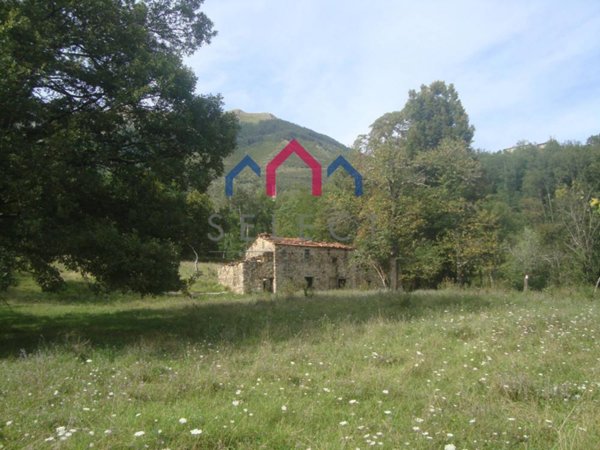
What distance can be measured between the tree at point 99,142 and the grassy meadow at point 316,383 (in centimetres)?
189

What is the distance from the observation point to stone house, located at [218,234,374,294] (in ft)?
84.6

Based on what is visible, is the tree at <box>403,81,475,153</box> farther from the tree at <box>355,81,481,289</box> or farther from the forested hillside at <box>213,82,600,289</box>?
the tree at <box>355,81,481,289</box>

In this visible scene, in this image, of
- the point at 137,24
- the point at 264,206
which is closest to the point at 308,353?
the point at 137,24

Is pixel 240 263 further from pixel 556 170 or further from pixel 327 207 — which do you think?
pixel 556 170

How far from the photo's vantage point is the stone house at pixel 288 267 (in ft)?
84.6

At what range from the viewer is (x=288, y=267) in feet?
86.0

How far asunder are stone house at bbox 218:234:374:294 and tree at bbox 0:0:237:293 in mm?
14450

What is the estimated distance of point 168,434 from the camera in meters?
4.03

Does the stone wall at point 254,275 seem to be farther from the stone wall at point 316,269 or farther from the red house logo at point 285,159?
the red house logo at point 285,159

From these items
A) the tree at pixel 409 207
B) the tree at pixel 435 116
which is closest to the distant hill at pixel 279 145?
the tree at pixel 435 116

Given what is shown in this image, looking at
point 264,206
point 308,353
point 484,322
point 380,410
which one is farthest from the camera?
point 264,206

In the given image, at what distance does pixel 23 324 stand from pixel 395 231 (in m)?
15.2

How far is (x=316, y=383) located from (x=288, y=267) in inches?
799

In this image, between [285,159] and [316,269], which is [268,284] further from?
[285,159]
